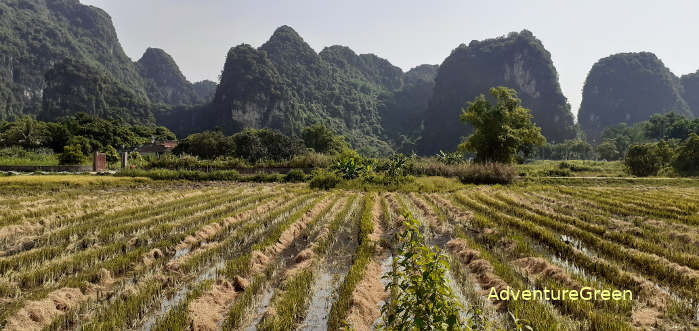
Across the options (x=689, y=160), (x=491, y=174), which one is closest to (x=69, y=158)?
(x=491, y=174)

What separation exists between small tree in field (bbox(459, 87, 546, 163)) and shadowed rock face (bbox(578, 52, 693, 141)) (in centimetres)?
18528

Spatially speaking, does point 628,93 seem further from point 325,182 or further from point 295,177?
point 325,182

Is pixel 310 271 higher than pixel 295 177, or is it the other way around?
pixel 310 271

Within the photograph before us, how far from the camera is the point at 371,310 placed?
4.65 m

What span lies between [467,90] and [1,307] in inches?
7611

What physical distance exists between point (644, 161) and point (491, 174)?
94.4ft

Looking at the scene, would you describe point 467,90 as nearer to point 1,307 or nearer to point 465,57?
point 465,57

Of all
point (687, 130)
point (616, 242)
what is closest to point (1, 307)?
point (616, 242)

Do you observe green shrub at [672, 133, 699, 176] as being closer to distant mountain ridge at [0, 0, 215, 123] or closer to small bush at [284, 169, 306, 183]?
small bush at [284, 169, 306, 183]

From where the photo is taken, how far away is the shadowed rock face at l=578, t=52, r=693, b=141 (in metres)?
177

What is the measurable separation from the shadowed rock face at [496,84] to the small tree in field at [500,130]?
128 meters

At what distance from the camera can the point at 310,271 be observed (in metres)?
6.12

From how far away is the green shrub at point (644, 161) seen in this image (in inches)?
1662

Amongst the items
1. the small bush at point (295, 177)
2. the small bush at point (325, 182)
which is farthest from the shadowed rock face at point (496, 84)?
the small bush at point (325, 182)
